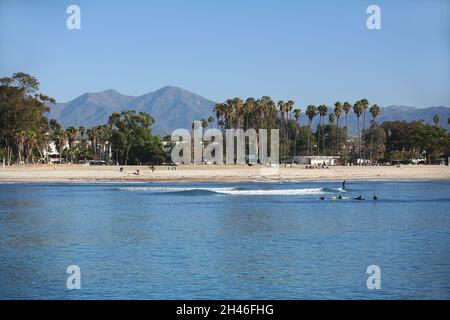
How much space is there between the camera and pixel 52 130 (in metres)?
145

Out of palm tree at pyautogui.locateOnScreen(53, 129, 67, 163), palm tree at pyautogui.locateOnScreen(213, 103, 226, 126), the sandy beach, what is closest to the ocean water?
the sandy beach

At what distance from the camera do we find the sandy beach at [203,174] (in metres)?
101

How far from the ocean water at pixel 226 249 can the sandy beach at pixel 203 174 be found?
4261 centimetres

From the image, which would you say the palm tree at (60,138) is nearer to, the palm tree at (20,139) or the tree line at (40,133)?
the tree line at (40,133)

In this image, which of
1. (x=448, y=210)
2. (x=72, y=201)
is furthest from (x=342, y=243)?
(x=72, y=201)

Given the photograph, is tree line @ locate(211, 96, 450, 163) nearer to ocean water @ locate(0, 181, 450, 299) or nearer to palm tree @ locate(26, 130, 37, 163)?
palm tree @ locate(26, 130, 37, 163)

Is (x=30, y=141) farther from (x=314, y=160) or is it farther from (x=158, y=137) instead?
(x=314, y=160)

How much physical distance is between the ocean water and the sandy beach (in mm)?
42607

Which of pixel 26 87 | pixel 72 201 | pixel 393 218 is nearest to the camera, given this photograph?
pixel 393 218

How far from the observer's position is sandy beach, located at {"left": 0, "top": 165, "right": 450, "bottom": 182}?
10147 centimetres

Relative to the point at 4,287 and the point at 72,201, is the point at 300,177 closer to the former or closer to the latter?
the point at 72,201

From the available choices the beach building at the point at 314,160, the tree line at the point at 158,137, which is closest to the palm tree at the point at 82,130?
the tree line at the point at 158,137

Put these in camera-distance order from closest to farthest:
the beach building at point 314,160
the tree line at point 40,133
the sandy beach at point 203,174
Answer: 1. the sandy beach at point 203,174
2. the tree line at point 40,133
3. the beach building at point 314,160
